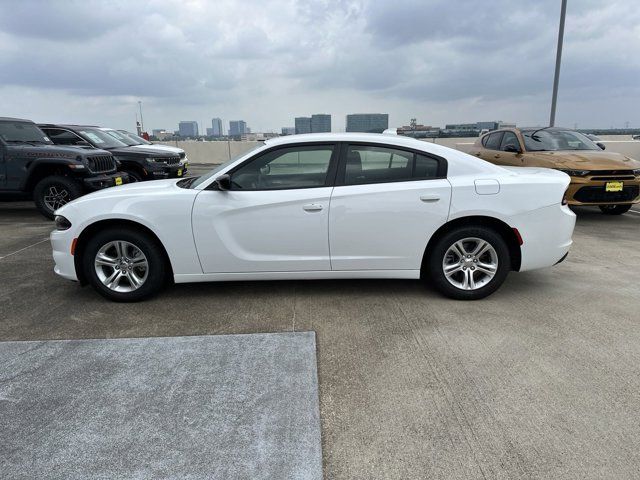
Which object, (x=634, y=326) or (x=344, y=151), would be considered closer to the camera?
(x=634, y=326)

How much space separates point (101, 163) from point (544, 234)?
26.5 feet

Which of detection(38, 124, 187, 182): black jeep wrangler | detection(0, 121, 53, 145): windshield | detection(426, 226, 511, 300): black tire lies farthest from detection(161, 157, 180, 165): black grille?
detection(426, 226, 511, 300): black tire

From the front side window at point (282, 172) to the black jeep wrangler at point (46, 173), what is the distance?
557cm

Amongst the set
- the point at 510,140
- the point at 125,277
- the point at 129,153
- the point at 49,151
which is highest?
the point at 510,140

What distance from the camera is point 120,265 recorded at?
13.8 ft

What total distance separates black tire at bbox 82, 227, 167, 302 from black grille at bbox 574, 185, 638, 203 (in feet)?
21.7

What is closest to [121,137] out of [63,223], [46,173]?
[46,173]

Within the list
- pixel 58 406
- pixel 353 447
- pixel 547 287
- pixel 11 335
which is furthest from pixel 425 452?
pixel 11 335

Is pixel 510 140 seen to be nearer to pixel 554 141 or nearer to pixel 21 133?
pixel 554 141

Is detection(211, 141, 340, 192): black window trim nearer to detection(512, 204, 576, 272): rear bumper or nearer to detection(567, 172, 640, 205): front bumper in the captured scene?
detection(512, 204, 576, 272): rear bumper

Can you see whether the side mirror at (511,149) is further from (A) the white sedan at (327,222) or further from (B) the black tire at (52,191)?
(B) the black tire at (52,191)

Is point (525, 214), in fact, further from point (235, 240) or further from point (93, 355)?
point (93, 355)

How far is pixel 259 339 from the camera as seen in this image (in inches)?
137

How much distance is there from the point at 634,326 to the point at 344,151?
2.82 m
